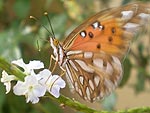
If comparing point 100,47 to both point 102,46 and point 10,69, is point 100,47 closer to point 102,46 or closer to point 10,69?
point 102,46

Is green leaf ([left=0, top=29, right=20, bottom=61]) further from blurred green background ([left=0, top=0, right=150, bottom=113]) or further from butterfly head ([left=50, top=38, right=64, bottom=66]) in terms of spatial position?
butterfly head ([left=50, top=38, right=64, bottom=66])

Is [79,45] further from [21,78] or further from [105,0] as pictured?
[105,0]

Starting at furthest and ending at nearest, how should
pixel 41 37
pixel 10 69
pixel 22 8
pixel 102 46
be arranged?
pixel 22 8, pixel 41 37, pixel 102 46, pixel 10 69

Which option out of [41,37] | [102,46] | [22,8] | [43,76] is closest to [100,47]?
[102,46]

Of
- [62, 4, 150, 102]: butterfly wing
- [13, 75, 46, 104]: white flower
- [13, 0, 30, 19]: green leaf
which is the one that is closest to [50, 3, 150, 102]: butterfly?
[62, 4, 150, 102]: butterfly wing

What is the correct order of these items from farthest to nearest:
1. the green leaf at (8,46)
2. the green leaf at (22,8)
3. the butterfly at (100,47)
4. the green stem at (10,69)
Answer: the green leaf at (22,8), the green leaf at (8,46), the butterfly at (100,47), the green stem at (10,69)

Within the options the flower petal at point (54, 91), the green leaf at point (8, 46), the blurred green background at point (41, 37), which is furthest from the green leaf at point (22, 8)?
the flower petal at point (54, 91)

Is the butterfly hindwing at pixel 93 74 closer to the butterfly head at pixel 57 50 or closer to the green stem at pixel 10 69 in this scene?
the butterfly head at pixel 57 50
